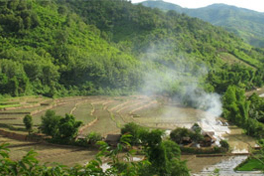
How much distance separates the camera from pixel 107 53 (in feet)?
175

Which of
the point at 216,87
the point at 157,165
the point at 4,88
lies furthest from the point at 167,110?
the point at 157,165

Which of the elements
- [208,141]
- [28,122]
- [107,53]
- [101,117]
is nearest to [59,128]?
[28,122]

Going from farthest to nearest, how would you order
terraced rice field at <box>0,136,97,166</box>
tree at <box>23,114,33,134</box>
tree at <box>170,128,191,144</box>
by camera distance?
tree at <box>170,128,191,144</box>
tree at <box>23,114,33,134</box>
terraced rice field at <box>0,136,97,166</box>

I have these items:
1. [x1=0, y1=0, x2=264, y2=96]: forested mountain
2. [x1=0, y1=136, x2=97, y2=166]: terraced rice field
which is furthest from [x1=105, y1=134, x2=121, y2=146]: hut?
[x1=0, y1=0, x2=264, y2=96]: forested mountain

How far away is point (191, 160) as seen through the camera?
824 inches

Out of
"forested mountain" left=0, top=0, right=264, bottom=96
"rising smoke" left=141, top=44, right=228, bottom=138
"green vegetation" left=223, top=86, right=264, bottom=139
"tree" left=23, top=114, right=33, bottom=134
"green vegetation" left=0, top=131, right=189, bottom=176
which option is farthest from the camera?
"forested mountain" left=0, top=0, right=264, bottom=96

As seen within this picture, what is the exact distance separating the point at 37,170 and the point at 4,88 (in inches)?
1339

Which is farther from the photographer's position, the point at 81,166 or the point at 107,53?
the point at 107,53

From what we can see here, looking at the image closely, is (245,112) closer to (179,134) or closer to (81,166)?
(179,134)

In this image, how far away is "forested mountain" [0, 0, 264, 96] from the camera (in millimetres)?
41125

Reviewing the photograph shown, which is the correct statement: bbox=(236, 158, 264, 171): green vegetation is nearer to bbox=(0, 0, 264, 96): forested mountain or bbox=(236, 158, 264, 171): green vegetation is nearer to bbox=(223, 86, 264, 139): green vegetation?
bbox=(223, 86, 264, 139): green vegetation

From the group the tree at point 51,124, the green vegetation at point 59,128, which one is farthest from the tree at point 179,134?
the tree at point 51,124

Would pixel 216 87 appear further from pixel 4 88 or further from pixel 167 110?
pixel 4 88

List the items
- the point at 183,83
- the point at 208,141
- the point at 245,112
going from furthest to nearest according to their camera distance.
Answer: the point at 183,83 < the point at 245,112 < the point at 208,141
